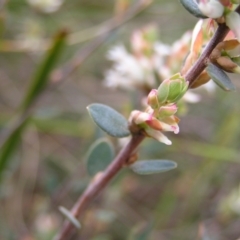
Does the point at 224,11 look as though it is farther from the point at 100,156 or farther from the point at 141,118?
the point at 100,156

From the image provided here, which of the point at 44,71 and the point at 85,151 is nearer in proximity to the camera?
the point at 44,71

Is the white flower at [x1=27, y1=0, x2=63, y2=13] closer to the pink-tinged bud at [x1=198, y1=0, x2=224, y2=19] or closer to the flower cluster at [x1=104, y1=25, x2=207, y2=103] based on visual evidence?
the flower cluster at [x1=104, y1=25, x2=207, y2=103]

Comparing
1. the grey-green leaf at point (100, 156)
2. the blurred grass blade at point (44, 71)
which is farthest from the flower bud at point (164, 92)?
the blurred grass blade at point (44, 71)

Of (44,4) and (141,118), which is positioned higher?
(141,118)

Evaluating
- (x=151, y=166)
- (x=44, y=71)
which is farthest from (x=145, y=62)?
(x=151, y=166)

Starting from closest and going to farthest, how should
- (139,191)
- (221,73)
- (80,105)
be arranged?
(221,73) → (139,191) → (80,105)

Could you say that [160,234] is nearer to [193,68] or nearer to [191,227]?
[191,227]

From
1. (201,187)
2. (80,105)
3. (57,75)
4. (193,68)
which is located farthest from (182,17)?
(193,68)
